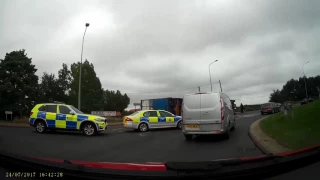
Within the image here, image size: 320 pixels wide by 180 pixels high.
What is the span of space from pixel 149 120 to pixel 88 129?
14.3 feet

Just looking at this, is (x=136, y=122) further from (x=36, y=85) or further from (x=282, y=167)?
(x=36, y=85)

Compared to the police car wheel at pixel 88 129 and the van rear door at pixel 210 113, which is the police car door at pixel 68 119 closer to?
the police car wheel at pixel 88 129

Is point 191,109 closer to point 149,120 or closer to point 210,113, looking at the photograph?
point 210,113

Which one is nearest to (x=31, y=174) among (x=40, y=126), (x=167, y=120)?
(x=40, y=126)

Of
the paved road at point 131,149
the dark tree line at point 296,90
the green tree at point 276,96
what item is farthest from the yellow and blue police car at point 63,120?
the green tree at point 276,96

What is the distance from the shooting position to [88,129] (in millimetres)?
10805

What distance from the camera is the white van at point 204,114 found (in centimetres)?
836

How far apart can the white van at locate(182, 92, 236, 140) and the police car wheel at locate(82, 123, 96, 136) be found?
5085 millimetres

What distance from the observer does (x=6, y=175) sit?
2705 mm

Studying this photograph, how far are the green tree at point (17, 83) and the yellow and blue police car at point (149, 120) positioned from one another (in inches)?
827

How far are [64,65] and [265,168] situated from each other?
56503 millimetres

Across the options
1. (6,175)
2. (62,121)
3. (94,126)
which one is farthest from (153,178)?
(62,121)

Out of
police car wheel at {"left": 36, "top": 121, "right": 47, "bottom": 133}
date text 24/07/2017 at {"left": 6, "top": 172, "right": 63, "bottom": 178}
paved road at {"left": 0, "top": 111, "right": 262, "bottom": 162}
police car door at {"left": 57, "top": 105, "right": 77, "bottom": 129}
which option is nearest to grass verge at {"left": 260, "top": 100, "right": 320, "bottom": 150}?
paved road at {"left": 0, "top": 111, "right": 262, "bottom": 162}

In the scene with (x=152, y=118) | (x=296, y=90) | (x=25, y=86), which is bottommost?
(x=152, y=118)
